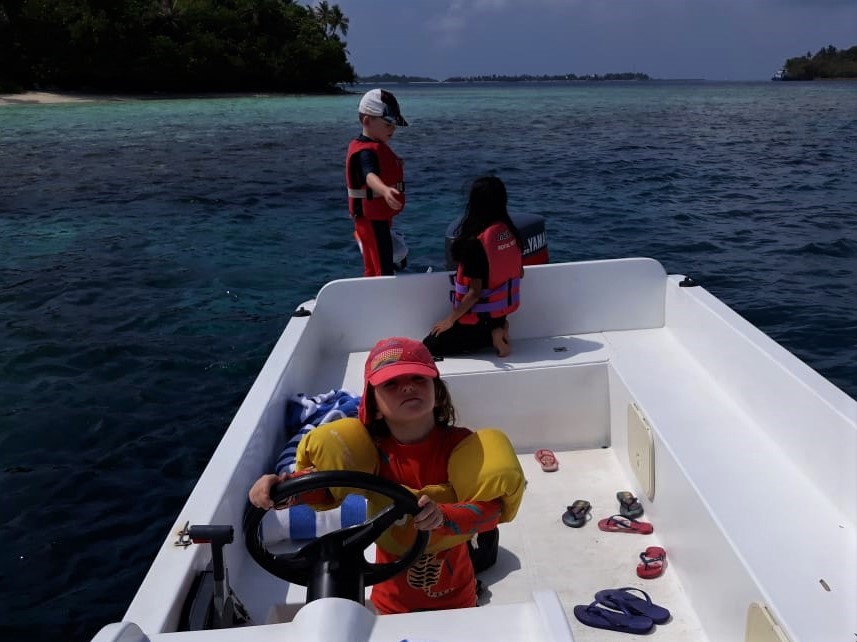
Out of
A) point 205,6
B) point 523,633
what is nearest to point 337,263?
point 523,633

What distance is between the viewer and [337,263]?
29.8ft

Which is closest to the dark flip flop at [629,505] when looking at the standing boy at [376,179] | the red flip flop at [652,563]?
the red flip flop at [652,563]

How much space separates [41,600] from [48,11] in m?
44.2

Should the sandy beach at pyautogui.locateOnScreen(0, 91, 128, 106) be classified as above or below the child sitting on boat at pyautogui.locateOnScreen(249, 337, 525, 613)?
above

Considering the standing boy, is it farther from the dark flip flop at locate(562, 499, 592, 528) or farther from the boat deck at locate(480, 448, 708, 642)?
the dark flip flop at locate(562, 499, 592, 528)

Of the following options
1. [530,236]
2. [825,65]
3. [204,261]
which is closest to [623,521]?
[530,236]

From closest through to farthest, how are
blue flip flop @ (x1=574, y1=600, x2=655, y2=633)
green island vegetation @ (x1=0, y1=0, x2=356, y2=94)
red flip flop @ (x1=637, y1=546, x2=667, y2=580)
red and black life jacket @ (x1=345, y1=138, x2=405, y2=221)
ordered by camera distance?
blue flip flop @ (x1=574, y1=600, x2=655, y2=633)
red flip flop @ (x1=637, y1=546, x2=667, y2=580)
red and black life jacket @ (x1=345, y1=138, x2=405, y2=221)
green island vegetation @ (x1=0, y1=0, x2=356, y2=94)

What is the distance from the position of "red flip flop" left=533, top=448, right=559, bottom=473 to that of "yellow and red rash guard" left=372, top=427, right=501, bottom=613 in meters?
1.45

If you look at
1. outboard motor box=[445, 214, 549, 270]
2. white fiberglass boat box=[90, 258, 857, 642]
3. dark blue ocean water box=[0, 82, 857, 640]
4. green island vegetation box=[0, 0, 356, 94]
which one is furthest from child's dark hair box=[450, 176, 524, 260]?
green island vegetation box=[0, 0, 356, 94]

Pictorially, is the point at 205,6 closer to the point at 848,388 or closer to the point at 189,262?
the point at 189,262

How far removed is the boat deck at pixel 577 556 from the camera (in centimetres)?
261

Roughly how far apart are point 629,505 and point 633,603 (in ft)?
2.09

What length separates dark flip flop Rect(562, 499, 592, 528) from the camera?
3.12 meters

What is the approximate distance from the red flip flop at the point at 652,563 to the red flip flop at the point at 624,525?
127mm
